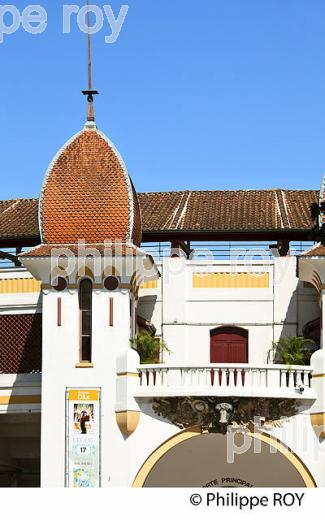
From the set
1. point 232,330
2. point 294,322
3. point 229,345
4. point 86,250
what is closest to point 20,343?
point 86,250

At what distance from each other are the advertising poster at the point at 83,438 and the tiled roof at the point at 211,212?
8.49 meters

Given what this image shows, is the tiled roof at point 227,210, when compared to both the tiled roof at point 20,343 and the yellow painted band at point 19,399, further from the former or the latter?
the yellow painted band at point 19,399

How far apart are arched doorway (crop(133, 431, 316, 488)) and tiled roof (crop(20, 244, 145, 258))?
5.40m

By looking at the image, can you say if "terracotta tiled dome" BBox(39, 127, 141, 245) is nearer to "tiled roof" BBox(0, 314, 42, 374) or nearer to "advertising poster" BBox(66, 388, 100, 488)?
"tiled roof" BBox(0, 314, 42, 374)

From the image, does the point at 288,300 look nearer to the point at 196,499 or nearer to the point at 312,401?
the point at 312,401

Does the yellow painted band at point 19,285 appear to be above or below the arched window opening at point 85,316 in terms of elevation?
above

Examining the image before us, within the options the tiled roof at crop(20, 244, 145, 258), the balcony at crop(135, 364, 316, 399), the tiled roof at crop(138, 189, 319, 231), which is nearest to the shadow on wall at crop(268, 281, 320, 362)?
the tiled roof at crop(138, 189, 319, 231)

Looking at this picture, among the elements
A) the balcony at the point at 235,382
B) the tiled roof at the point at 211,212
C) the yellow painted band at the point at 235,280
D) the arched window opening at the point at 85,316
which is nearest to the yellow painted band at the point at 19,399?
the arched window opening at the point at 85,316

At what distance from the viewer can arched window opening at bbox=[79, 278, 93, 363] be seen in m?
38.2

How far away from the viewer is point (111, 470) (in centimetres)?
3703

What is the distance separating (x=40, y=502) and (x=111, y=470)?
2725 mm

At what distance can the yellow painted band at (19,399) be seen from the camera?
4025cm

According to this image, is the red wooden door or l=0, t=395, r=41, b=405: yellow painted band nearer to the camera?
l=0, t=395, r=41, b=405: yellow painted band

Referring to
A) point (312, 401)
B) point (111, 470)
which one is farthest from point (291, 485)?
point (111, 470)
